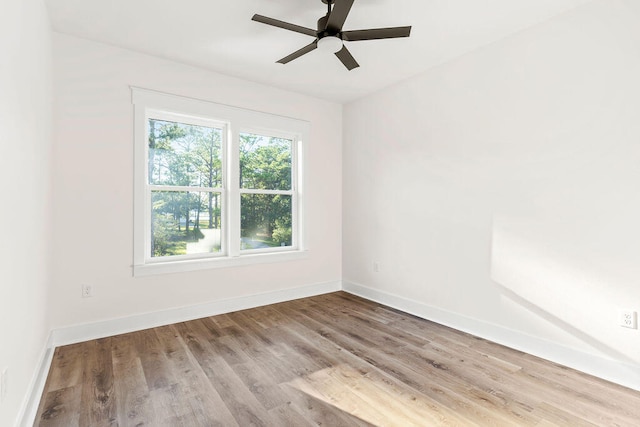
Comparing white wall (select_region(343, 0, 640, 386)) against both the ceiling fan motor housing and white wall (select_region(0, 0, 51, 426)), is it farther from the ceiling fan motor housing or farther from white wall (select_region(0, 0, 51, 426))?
white wall (select_region(0, 0, 51, 426))

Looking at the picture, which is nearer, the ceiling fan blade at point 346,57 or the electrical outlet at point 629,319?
the electrical outlet at point 629,319

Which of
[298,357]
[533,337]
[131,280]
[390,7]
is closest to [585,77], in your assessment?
[390,7]

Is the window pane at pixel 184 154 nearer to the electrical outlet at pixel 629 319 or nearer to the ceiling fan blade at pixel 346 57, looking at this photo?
the ceiling fan blade at pixel 346 57

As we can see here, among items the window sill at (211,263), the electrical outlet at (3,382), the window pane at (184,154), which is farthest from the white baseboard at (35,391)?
the window pane at (184,154)

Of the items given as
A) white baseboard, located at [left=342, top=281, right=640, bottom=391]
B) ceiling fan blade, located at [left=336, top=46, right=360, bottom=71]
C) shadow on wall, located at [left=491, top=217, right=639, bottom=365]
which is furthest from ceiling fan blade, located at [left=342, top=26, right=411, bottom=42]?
white baseboard, located at [left=342, top=281, right=640, bottom=391]

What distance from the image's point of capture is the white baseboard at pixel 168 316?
2.87 metres

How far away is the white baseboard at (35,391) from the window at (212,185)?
3.16 ft

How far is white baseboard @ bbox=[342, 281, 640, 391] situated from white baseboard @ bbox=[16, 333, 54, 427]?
3.27 meters

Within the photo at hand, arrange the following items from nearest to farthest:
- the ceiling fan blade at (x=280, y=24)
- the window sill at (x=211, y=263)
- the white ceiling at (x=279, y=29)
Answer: the ceiling fan blade at (x=280, y=24) < the white ceiling at (x=279, y=29) < the window sill at (x=211, y=263)

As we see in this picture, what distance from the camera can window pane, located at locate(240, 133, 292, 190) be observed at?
4.00 meters

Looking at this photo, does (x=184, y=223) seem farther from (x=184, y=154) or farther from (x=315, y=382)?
(x=315, y=382)

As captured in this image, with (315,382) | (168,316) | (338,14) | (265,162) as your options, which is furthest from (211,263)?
(338,14)

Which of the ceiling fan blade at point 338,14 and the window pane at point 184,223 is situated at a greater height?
the ceiling fan blade at point 338,14

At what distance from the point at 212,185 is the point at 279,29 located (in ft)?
6.01
